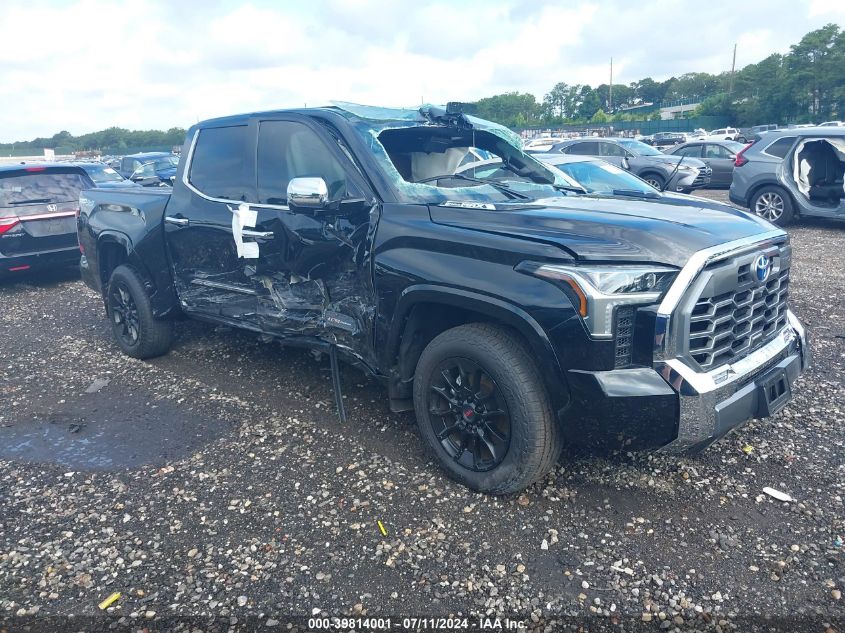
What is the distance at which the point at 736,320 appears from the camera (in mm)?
2852

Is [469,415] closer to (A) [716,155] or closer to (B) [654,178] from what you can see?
(B) [654,178]

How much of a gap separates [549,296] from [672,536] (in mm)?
1247

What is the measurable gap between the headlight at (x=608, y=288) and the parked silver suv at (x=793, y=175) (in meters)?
9.55

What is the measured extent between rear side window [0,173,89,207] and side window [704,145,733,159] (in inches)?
641

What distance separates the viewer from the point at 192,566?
2.78 meters

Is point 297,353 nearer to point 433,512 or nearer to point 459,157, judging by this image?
point 459,157

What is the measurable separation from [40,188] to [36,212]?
1.47 feet

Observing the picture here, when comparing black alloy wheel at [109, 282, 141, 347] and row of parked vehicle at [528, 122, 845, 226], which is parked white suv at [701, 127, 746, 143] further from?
black alloy wheel at [109, 282, 141, 347]

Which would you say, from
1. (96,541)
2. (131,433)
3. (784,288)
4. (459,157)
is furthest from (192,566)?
(784,288)

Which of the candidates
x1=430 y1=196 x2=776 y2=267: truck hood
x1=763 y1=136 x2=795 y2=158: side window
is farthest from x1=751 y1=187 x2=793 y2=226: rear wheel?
x1=430 y1=196 x2=776 y2=267: truck hood

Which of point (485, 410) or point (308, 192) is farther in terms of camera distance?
point (308, 192)

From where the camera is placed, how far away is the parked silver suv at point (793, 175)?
10473 mm

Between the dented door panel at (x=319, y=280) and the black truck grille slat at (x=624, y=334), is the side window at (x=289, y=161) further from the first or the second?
the black truck grille slat at (x=624, y=334)

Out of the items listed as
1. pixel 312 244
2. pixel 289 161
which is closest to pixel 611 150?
pixel 289 161
